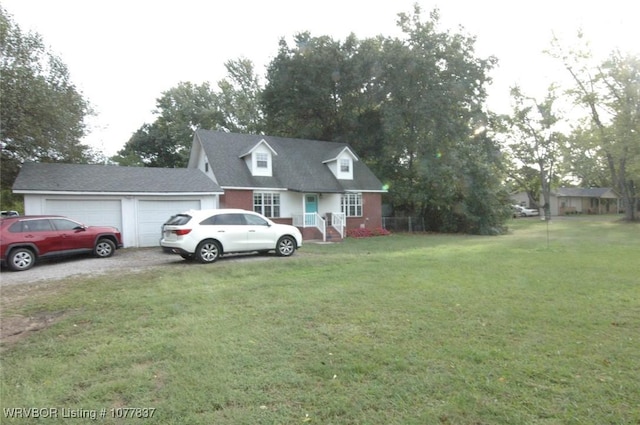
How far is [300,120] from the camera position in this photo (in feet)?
101

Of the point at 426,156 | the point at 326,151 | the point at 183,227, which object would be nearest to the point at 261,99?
the point at 326,151

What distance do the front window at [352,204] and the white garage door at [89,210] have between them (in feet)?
41.3

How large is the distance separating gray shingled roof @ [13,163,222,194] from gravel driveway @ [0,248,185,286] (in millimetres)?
3524

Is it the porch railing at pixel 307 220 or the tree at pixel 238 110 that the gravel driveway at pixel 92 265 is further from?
the tree at pixel 238 110

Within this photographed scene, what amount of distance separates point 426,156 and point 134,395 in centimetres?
2500

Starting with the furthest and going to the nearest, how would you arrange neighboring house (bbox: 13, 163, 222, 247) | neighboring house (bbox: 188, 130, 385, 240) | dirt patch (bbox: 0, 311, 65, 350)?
neighboring house (bbox: 188, 130, 385, 240) → neighboring house (bbox: 13, 163, 222, 247) → dirt patch (bbox: 0, 311, 65, 350)

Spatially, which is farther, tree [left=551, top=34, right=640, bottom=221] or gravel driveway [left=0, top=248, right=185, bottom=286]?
tree [left=551, top=34, right=640, bottom=221]

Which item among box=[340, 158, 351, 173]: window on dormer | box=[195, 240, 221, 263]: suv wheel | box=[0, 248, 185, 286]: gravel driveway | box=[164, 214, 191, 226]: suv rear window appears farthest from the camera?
box=[340, 158, 351, 173]: window on dormer

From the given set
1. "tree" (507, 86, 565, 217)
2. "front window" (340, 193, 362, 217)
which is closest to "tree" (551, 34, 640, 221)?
"tree" (507, 86, 565, 217)

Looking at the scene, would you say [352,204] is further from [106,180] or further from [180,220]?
[180,220]

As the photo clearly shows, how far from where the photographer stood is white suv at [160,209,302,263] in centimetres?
1124

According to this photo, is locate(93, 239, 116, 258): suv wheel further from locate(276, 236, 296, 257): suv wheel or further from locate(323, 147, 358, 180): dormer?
locate(323, 147, 358, 180): dormer

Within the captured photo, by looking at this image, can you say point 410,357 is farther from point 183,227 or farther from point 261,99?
point 261,99

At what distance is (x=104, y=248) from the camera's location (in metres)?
13.0
